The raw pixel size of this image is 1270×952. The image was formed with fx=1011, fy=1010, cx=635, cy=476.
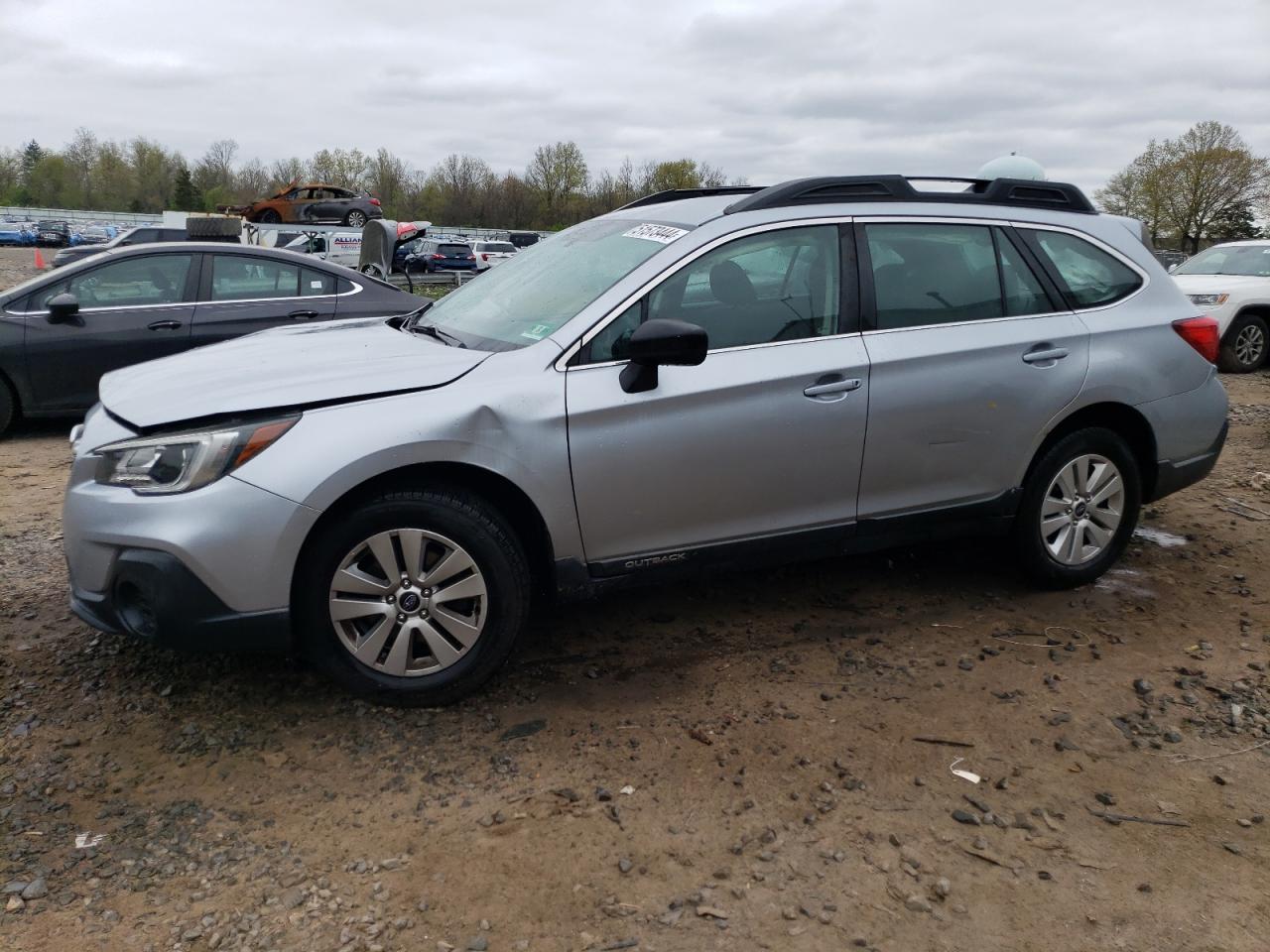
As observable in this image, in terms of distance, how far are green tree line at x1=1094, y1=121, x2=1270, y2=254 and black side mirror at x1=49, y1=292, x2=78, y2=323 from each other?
61723mm

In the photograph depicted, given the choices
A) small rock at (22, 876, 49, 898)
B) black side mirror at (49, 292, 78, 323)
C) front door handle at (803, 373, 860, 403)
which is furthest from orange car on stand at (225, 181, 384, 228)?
small rock at (22, 876, 49, 898)

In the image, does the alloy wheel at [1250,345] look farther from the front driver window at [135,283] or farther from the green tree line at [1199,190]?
the green tree line at [1199,190]

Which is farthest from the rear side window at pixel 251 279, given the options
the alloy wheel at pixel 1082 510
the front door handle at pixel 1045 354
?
the alloy wheel at pixel 1082 510

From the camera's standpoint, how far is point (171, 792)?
2.98 metres

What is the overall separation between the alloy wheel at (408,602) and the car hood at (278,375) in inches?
20.7

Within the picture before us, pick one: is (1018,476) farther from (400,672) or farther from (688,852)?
(400,672)

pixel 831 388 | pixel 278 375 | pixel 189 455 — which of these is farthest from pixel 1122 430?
pixel 189 455

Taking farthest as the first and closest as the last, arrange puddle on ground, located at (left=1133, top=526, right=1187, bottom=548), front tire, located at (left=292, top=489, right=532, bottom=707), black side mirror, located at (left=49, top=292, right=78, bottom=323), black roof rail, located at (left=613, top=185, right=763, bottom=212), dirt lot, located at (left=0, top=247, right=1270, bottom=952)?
black side mirror, located at (left=49, top=292, right=78, bottom=323) → puddle on ground, located at (left=1133, top=526, right=1187, bottom=548) → black roof rail, located at (left=613, top=185, right=763, bottom=212) → front tire, located at (left=292, top=489, right=532, bottom=707) → dirt lot, located at (left=0, top=247, right=1270, bottom=952)

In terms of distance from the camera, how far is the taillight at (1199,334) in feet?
15.1

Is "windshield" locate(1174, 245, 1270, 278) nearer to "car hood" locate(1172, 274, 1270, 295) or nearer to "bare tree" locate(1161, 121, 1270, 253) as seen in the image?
"car hood" locate(1172, 274, 1270, 295)

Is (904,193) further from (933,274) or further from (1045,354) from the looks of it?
(1045,354)

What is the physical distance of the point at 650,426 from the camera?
3.55 m

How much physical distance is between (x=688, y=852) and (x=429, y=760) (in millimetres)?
907

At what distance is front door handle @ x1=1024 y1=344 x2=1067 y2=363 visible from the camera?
4250 millimetres
